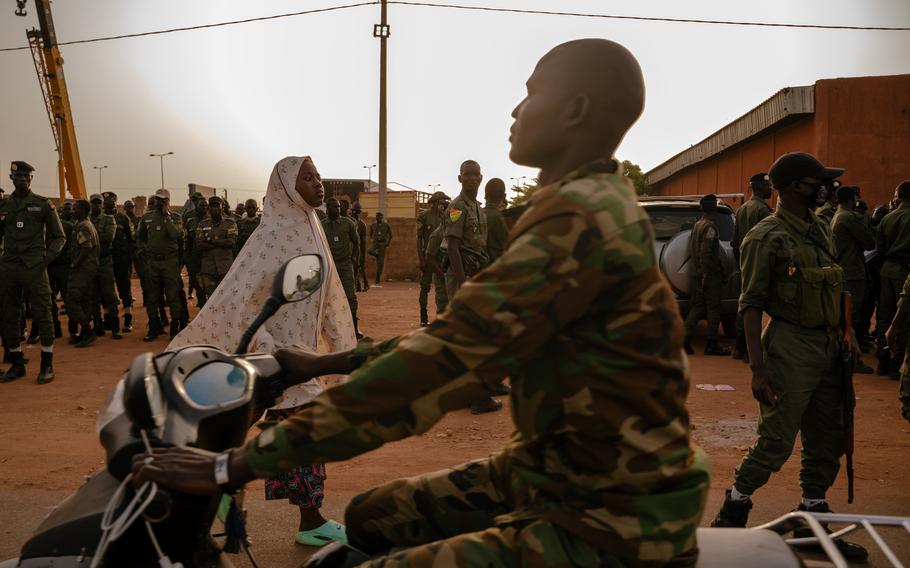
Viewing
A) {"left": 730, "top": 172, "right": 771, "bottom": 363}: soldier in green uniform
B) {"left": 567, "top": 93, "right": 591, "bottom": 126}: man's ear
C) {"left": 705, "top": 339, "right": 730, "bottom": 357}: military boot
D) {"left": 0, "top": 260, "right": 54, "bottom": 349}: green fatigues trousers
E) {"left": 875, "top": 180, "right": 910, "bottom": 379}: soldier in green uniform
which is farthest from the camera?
{"left": 705, "top": 339, "right": 730, "bottom": 357}: military boot

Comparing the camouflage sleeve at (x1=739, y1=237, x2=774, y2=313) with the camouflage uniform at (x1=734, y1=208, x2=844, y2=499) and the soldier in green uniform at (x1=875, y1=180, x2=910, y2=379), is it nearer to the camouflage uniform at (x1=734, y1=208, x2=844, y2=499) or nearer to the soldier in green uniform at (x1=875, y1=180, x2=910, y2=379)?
the camouflage uniform at (x1=734, y1=208, x2=844, y2=499)

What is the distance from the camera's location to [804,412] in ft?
12.4

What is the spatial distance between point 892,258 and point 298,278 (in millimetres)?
8204

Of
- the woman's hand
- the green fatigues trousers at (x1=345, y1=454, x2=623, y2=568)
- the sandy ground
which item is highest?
the woman's hand

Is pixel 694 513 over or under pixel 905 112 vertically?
under

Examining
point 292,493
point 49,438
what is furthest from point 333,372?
point 49,438

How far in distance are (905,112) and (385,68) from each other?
14.6 metres

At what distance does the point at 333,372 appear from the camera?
188 cm

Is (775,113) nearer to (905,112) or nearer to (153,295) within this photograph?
(905,112)

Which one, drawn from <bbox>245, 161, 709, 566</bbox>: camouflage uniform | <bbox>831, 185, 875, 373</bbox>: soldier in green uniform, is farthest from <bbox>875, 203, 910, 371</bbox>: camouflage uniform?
<bbox>245, 161, 709, 566</bbox>: camouflage uniform

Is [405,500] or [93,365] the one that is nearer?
[405,500]

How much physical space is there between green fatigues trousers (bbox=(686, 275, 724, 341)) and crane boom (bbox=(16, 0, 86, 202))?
19.8m

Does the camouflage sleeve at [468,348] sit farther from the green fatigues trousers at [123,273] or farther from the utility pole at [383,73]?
the utility pole at [383,73]

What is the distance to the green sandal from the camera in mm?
3766
